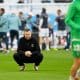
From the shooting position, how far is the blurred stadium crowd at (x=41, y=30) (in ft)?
93.3

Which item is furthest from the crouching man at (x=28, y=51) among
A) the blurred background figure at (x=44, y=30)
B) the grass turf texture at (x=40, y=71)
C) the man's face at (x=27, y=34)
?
the blurred background figure at (x=44, y=30)

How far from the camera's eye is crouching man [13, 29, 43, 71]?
658 inches

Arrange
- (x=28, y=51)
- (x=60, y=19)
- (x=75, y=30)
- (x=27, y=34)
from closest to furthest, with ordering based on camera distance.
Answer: (x=75, y=30)
(x=27, y=34)
(x=28, y=51)
(x=60, y=19)

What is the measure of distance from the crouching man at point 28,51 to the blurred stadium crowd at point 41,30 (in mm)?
11138

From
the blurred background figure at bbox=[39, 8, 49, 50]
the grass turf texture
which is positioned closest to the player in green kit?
the grass turf texture

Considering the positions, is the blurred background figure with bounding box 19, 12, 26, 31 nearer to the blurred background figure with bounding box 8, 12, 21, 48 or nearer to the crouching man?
the blurred background figure with bounding box 8, 12, 21, 48

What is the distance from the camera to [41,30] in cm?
2952

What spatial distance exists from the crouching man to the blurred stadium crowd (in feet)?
36.5

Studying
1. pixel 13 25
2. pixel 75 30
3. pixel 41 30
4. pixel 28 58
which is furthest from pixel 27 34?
pixel 41 30

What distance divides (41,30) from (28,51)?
12.8 meters

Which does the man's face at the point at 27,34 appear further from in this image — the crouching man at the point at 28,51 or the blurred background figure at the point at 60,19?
the blurred background figure at the point at 60,19

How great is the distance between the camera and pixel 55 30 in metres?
29.6

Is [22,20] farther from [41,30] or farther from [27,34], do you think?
[27,34]

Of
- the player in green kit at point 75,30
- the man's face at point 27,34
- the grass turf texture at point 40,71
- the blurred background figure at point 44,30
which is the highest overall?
the player in green kit at point 75,30
